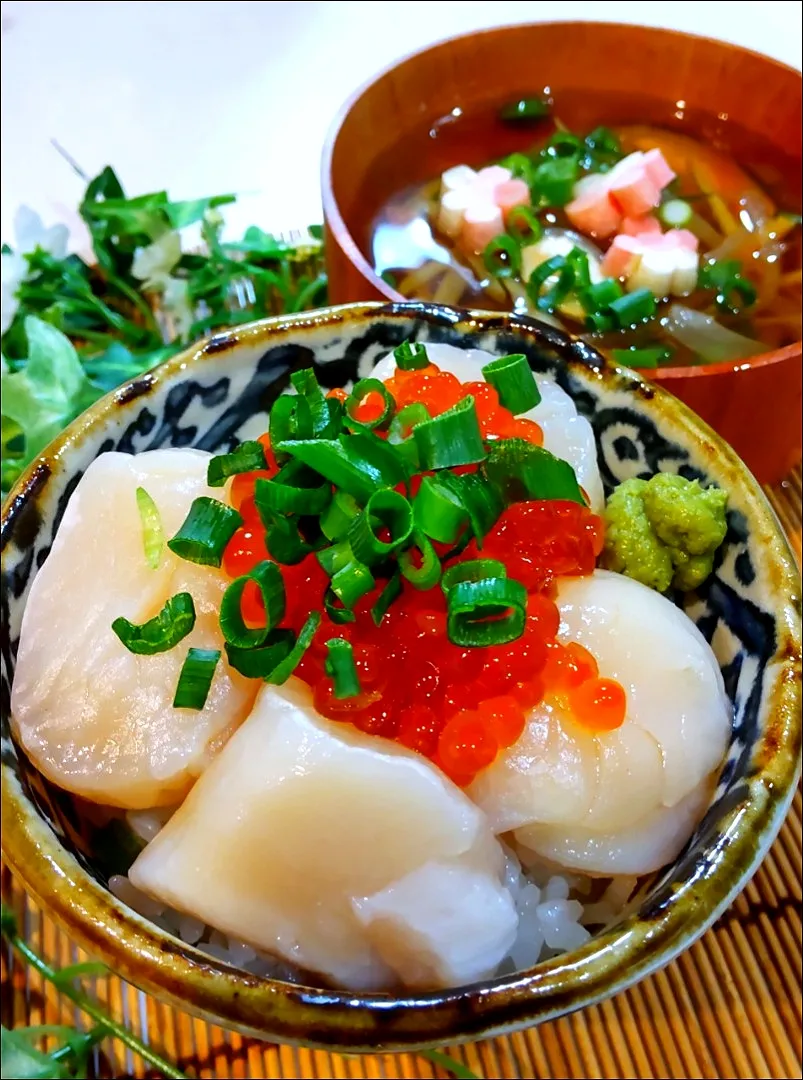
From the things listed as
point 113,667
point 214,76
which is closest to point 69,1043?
point 113,667

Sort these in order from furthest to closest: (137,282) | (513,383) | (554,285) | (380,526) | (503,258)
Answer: (137,282) < (503,258) < (554,285) < (513,383) < (380,526)

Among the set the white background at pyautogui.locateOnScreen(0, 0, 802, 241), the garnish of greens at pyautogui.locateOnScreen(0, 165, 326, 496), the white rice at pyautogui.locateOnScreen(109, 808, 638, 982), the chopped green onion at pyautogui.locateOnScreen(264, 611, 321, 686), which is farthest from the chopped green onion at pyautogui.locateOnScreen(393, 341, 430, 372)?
the white background at pyautogui.locateOnScreen(0, 0, 802, 241)

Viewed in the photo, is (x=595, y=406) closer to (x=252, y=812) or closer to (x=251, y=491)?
(x=251, y=491)

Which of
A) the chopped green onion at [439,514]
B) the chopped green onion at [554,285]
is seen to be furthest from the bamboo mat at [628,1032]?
the chopped green onion at [554,285]

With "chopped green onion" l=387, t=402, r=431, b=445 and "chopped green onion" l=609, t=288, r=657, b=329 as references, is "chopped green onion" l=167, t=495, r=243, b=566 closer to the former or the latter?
"chopped green onion" l=387, t=402, r=431, b=445

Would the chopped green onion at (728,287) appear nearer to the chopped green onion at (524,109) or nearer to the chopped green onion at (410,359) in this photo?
the chopped green onion at (524,109)

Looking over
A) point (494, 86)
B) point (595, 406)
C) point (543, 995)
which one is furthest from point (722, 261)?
point (543, 995)

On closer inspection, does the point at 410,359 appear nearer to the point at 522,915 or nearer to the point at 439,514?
the point at 439,514
